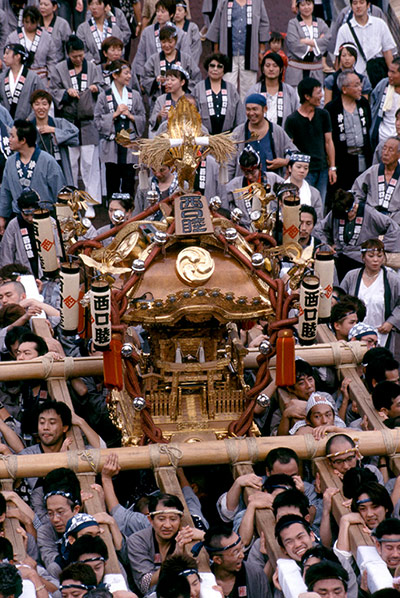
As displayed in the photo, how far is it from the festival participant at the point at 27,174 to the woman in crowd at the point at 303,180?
7.04ft

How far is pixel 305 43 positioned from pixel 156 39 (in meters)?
1.66

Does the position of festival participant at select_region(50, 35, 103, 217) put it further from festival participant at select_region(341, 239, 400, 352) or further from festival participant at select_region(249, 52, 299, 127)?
festival participant at select_region(341, 239, 400, 352)

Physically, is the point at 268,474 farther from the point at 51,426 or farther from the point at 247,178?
the point at 247,178

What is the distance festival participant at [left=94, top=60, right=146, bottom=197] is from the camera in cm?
1558

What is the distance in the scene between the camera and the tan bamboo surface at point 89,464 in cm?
948

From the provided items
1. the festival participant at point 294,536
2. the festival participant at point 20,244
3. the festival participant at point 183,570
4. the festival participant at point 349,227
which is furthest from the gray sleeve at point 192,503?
the festival participant at point 349,227

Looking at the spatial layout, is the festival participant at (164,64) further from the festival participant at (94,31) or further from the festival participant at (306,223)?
the festival participant at (306,223)

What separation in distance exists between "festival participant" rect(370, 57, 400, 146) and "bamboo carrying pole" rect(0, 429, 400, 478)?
19.4 ft

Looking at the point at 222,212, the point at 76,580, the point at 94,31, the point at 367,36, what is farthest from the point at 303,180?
the point at 76,580

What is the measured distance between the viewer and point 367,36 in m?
17.2

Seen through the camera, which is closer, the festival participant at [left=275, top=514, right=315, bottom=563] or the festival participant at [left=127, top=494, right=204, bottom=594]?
the festival participant at [left=275, top=514, right=315, bottom=563]

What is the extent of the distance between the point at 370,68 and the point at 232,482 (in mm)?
7308

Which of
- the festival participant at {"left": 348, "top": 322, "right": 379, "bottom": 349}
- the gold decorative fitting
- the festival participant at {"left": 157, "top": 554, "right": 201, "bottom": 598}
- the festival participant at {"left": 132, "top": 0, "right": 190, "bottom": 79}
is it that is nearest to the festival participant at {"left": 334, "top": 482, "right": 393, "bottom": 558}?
the festival participant at {"left": 157, "top": 554, "right": 201, "bottom": 598}

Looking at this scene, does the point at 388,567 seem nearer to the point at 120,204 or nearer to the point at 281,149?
the point at 120,204
